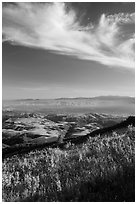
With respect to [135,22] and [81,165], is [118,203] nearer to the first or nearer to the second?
[81,165]

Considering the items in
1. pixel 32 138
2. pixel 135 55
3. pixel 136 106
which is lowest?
pixel 32 138

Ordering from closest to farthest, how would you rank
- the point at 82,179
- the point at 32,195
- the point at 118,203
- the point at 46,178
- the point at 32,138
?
the point at 118,203 → the point at 32,195 → the point at 82,179 → the point at 46,178 → the point at 32,138

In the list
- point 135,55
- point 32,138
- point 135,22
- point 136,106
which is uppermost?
point 135,22

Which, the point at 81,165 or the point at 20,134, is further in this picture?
the point at 20,134

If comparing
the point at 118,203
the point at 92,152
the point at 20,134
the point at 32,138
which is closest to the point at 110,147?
the point at 92,152

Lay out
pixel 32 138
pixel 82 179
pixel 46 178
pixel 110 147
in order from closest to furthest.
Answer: pixel 82 179
pixel 46 178
pixel 110 147
pixel 32 138

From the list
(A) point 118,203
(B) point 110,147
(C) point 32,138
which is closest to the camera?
(A) point 118,203

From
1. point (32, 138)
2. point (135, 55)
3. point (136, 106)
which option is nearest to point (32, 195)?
point (136, 106)

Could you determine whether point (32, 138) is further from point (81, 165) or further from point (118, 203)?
point (118, 203)

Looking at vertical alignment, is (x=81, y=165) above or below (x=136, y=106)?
below
